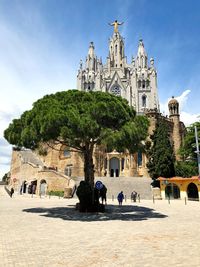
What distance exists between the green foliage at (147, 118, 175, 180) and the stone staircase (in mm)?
2129

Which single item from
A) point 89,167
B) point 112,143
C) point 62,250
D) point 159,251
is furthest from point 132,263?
point 89,167

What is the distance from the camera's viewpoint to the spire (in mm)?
76562

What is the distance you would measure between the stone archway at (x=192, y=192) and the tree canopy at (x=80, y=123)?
15959 mm

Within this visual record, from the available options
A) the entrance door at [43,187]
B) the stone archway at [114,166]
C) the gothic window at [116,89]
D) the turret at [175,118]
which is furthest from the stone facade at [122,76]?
the entrance door at [43,187]

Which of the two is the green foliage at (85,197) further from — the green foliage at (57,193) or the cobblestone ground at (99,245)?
the green foliage at (57,193)

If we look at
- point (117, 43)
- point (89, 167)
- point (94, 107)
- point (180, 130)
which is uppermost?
point (117, 43)

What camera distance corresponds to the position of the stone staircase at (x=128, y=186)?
112 feet

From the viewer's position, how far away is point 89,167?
18328 mm

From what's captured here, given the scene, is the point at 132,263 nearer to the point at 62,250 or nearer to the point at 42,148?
the point at 62,250

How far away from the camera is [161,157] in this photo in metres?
38.4

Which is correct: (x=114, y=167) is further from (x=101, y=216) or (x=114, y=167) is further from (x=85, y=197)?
(x=101, y=216)

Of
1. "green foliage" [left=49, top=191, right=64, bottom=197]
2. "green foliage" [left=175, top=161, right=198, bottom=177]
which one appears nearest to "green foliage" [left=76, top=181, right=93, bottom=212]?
"green foliage" [left=49, top=191, right=64, bottom=197]

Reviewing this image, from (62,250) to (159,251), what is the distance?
112 inches

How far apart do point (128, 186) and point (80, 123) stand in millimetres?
23372
